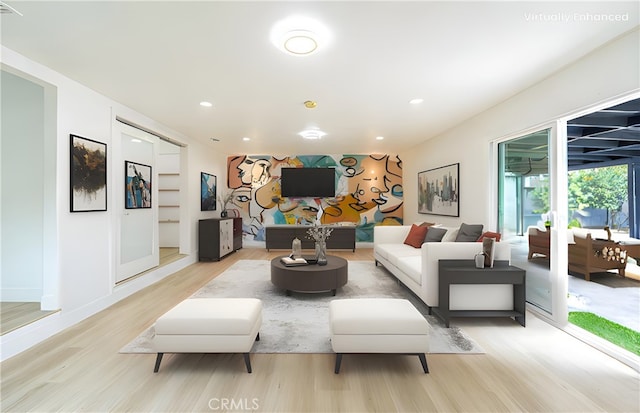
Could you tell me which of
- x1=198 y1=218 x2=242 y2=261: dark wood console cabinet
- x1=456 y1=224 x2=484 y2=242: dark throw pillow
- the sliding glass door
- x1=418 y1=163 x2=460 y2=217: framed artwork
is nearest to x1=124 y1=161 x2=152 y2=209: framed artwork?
x1=198 y1=218 x2=242 y2=261: dark wood console cabinet

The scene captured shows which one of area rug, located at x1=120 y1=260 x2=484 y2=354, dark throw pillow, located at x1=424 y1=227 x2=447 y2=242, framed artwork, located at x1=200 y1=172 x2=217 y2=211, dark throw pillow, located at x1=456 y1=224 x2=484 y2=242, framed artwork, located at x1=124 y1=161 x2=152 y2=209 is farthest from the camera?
framed artwork, located at x1=200 y1=172 x2=217 y2=211

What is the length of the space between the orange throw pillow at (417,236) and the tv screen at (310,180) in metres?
2.77

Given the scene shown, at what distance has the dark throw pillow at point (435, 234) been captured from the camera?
14.1 feet

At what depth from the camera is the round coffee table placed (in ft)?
11.4

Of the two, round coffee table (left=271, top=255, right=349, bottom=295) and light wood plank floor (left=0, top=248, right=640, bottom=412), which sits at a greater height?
round coffee table (left=271, top=255, right=349, bottom=295)

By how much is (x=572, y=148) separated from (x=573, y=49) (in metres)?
A: 3.60

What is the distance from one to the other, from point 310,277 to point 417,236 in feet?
7.25

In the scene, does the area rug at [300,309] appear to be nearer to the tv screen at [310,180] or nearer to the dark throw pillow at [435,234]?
the dark throw pillow at [435,234]

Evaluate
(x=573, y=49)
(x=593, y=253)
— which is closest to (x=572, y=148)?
(x=593, y=253)

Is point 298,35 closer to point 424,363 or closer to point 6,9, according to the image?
point 6,9

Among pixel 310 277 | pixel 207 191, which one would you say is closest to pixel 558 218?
pixel 310 277

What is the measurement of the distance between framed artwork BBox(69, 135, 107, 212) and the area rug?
162cm

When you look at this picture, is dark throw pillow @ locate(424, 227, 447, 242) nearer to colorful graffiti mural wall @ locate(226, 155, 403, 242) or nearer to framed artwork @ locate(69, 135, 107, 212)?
colorful graffiti mural wall @ locate(226, 155, 403, 242)

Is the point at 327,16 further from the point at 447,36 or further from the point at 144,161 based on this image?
the point at 144,161
